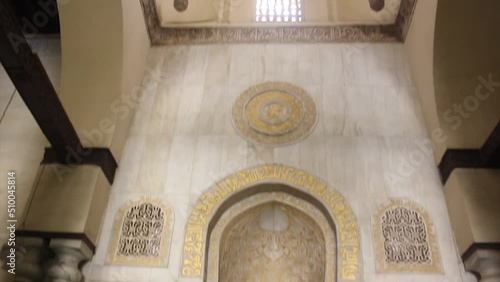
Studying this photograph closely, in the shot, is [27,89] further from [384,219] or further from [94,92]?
[384,219]

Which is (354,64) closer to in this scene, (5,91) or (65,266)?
(65,266)

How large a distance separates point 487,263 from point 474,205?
540 millimetres

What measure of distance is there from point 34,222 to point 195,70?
2.61m

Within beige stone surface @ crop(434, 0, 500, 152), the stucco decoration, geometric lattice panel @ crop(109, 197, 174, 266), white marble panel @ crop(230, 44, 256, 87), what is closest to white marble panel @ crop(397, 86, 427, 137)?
beige stone surface @ crop(434, 0, 500, 152)

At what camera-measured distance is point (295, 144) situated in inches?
193

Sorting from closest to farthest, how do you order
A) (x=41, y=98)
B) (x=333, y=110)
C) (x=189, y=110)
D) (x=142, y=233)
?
1. (x=41, y=98)
2. (x=142, y=233)
3. (x=333, y=110)
4. (x=189, y=110)

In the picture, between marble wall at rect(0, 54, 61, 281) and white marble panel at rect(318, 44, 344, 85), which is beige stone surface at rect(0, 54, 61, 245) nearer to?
marble wall at rect(0, 54, 61, 281)

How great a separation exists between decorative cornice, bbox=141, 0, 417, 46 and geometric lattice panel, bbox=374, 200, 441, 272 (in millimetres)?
2387

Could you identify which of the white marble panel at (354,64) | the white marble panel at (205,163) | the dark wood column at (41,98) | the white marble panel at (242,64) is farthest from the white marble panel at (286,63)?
the dark wood column at (41,98)

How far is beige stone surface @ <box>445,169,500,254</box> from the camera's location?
390cm

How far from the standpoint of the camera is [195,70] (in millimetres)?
Answer: 5574

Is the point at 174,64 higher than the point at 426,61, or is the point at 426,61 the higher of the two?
the point at 174,64

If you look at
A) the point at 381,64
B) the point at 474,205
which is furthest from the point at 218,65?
the point at 474,205

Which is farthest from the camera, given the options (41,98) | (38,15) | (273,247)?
(38,15)
